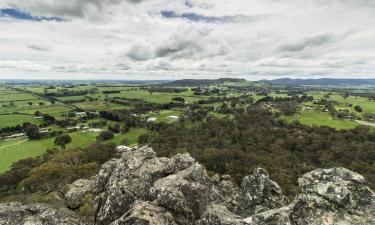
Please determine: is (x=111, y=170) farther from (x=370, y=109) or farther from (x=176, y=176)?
(x=370, y=109)

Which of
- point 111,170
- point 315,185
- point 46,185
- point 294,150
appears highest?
point 315,185

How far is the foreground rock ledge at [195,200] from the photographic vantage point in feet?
47.1

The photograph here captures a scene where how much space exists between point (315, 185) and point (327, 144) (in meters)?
114

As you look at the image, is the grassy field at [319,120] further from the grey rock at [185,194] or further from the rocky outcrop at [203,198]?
the grey rock at [185,194]

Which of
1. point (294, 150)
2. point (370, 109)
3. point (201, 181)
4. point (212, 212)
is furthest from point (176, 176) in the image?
point (370, 109)

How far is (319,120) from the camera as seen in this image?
154500 millimetres

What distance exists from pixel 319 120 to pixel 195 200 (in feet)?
510

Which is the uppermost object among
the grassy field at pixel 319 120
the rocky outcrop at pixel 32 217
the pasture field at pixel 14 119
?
the rocky outcrop at pixel 32 217

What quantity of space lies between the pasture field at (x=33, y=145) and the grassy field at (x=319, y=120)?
9797cm

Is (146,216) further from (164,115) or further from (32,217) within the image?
(164,115)

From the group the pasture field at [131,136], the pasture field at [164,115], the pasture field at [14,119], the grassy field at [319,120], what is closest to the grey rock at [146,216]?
the pasture field at [131,136]

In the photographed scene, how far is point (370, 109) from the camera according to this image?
→ 19162cm

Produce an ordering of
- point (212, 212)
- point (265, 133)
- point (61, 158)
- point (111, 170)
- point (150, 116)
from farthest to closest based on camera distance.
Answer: point (150, 116)
point (265, 133)
point (61, 158)
point (111, 170)
point (212, 212)

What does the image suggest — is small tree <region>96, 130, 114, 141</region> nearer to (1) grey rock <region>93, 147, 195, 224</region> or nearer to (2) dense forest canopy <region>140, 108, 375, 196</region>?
(2) dense forest canopy <region>140, 108, 375, 196</region>
